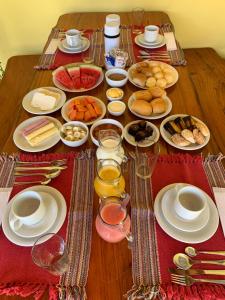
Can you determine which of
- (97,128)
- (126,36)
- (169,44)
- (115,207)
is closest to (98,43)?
(126,36)

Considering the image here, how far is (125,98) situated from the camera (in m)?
1.07

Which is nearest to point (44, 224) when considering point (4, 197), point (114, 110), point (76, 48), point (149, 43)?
point (4, 197)

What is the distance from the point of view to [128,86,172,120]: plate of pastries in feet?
3.20

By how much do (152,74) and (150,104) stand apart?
0.22 m

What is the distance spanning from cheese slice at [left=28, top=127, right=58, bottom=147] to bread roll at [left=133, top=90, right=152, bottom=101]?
342 millimetres

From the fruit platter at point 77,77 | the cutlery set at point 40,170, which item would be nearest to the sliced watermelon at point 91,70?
the fruit platter at point 77,77

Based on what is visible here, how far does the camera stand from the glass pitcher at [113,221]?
2.07ft

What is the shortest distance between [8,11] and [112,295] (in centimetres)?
173

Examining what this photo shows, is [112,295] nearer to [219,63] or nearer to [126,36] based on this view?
[126,36]

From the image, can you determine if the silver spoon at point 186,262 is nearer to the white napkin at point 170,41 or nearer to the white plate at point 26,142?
the white plate at point 26,142

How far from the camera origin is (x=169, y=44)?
1340 millimetres

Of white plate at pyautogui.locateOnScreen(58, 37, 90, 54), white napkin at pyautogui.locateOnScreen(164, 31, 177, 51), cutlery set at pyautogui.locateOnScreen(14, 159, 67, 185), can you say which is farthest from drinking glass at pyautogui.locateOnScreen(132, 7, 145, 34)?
cutlery set at pyautogui.locateOnScreen(14, 159, 67, 185)

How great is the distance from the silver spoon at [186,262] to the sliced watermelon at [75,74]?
2.55ft

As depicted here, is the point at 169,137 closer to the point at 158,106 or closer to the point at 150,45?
the point at 158,106
